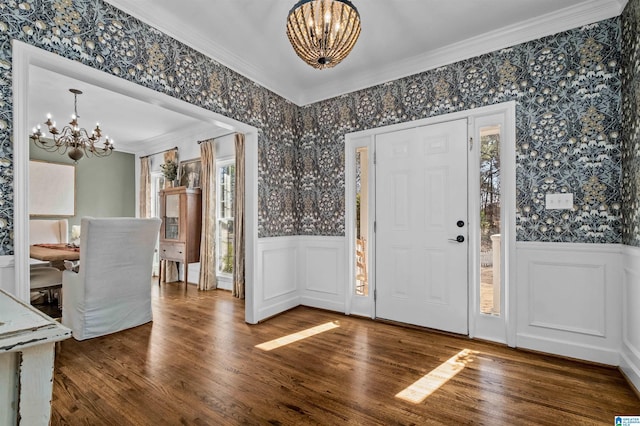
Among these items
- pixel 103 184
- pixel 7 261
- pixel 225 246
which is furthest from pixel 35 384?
pixel 103 184

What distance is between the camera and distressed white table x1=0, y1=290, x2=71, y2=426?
511 millimetres

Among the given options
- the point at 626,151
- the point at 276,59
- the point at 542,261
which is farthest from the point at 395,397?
the point at 276,59

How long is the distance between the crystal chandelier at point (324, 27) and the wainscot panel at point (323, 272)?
2200 millimetres

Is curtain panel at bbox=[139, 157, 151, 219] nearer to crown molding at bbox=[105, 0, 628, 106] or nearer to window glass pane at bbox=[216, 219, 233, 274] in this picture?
window glass pane at bbox=[216, 219, 233, 274]

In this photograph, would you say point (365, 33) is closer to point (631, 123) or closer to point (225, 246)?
point (631, 123)

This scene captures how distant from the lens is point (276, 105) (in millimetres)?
3695

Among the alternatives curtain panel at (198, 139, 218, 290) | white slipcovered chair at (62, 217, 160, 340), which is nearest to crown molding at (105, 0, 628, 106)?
white slipcovered chair at (62, 217, 160, 340)

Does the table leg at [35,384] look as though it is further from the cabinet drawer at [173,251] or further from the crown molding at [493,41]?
the cabinet drawer at [173,251]

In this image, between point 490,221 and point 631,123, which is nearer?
point 631,123

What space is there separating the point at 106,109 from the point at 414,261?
4.70 meters

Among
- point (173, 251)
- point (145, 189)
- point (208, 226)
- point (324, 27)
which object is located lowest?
point (173, 251)

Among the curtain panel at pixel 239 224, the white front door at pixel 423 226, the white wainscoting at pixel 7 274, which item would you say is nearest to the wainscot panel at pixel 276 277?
the curtain panel at pixel 239 224

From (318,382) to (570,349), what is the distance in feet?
6.73

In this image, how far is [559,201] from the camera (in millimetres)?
2480
